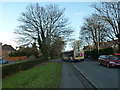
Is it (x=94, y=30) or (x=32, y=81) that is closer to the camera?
(x=32, y=81)

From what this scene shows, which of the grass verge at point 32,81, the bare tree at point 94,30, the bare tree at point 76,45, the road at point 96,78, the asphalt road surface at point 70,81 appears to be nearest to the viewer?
the grass verge at point 32,81

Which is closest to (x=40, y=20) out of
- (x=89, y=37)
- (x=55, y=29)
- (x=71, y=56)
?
(x=55, y=29)

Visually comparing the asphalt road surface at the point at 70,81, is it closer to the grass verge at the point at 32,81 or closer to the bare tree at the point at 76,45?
the grass verge at the point at 32,81

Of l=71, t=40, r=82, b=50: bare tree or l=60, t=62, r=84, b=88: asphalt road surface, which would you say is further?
l=71, t=40, r=82, b=50: bare tree

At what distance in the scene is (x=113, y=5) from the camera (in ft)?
111

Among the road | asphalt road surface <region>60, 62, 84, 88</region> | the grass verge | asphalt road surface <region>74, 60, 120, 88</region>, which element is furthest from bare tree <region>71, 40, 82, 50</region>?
the grass verge

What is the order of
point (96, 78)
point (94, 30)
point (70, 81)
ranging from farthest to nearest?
1. point (94, 30)
2. point (96, 78)
3. point (70, 81)

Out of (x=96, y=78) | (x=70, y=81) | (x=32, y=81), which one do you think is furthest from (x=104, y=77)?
(x=32, y=81)

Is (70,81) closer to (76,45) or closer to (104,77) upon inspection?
(104,77)

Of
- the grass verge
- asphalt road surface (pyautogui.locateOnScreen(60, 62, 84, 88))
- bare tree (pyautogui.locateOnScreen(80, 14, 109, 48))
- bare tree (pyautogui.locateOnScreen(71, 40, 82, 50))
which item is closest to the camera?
the grass verge

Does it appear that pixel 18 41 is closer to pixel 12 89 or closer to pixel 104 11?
pixel 104 11

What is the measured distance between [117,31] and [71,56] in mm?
12491

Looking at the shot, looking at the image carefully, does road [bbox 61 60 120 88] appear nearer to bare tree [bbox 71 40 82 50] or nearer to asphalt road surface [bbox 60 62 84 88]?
asphalt road surface [bbox 60 62 84 88]

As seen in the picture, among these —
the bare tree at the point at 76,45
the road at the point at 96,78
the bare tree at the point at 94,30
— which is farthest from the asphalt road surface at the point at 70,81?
the bare tree at the point at 76,45
